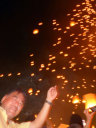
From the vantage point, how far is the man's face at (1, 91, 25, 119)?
8.32 ft

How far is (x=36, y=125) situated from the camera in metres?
2.72

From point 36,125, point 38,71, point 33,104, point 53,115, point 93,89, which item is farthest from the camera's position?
point 38,71

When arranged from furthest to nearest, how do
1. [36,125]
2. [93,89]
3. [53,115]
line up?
[93,89]
[53,115]
[36,125]

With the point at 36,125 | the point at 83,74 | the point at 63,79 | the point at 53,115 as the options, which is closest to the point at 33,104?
the point at 36,125

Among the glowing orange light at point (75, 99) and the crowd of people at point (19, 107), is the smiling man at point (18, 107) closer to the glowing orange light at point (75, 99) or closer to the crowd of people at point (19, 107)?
the crowd of people at point (19, 107)

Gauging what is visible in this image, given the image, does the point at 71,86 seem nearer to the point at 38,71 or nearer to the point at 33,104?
the point at 38,71

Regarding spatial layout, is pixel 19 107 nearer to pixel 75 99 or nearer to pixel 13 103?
pixel 13 103

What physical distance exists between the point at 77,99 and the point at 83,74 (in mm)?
1560

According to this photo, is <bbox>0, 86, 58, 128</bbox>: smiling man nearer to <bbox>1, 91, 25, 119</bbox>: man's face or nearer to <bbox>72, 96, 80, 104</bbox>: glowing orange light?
<bbox>1, 91, 25, 119</bbox>: man's face

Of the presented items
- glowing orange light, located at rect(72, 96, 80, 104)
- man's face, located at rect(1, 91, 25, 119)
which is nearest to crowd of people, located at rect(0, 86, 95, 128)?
man's face, located at rect(1, 91, 25, 119)

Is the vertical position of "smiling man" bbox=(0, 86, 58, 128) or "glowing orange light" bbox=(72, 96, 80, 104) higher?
"smiling man" bbox=(0, 86, 58, 128)

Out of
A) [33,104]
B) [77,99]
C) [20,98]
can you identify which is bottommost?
[77,99]

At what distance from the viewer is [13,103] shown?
2.60 m

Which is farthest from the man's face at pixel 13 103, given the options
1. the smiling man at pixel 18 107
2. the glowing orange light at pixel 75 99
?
the glowing orange light at pixel 75 99
